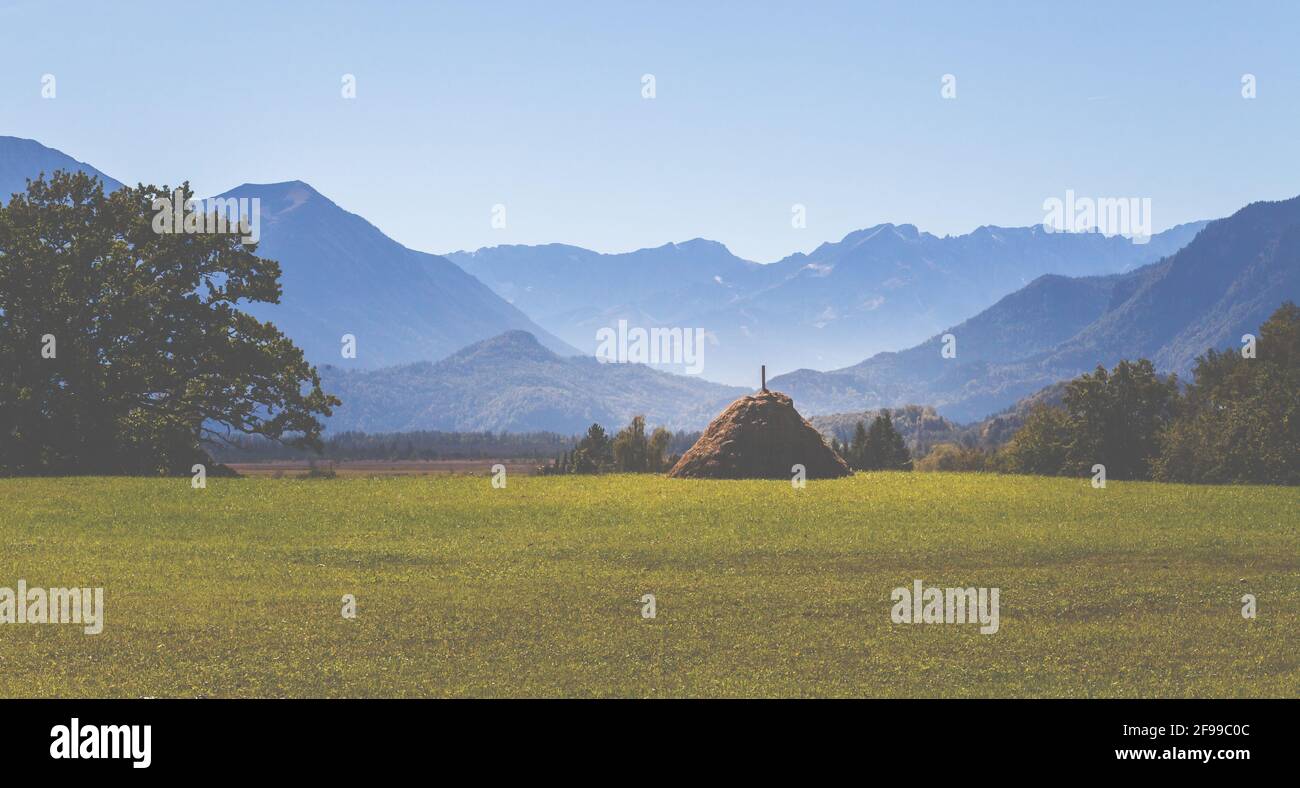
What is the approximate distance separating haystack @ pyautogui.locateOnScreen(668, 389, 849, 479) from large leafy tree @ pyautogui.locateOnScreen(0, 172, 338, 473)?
67.4ft

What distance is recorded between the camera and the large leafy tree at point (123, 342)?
2087 inches

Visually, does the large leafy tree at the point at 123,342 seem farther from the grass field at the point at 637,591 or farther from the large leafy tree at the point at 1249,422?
the large leafy tree at the point at 1249,422

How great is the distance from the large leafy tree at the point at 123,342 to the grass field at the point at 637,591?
12148 mm

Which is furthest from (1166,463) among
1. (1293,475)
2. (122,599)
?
(122,599)

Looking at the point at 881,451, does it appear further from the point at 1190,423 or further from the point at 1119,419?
the point at 1190,423

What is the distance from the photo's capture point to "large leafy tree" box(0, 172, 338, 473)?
5300 centimetres

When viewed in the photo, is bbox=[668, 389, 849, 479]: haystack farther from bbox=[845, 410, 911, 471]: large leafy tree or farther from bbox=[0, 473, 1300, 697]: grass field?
bbox=[845, 410, 911, 471]: large leafy tree

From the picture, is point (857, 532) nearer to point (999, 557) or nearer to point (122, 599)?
point (999, 557)

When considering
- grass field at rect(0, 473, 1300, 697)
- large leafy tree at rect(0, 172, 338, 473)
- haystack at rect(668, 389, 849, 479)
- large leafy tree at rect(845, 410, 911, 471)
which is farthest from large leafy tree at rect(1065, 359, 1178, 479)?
large leafy tree at rect(0, 172, 338, 473)

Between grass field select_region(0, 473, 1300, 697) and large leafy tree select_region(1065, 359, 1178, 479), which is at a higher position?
large leafy tree select_region(1065, 359, 1178, 479)

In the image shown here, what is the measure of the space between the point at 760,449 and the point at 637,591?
32.2m
